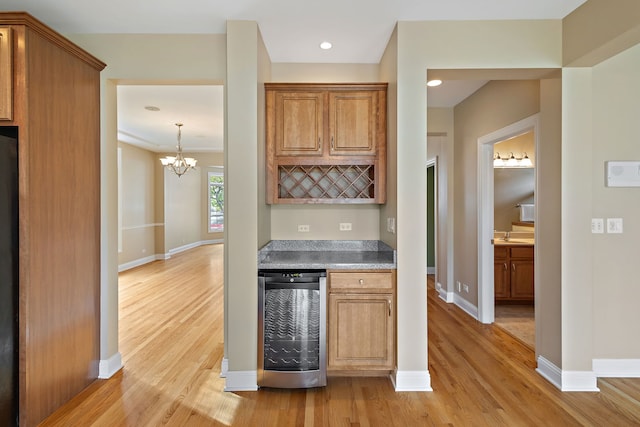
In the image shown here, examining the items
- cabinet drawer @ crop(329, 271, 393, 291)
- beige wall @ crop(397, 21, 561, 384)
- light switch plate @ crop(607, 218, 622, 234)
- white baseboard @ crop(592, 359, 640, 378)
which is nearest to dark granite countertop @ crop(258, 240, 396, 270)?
cabinet drawer @ crop(329, 271, 393, 291)

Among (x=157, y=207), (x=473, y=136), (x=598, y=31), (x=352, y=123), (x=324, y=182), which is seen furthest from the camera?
(x=157, y=207)

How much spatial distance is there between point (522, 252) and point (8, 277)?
201 inches

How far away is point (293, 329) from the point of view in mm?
2496

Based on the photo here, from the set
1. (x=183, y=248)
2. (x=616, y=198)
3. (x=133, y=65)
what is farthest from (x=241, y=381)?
(x=183, y=248)

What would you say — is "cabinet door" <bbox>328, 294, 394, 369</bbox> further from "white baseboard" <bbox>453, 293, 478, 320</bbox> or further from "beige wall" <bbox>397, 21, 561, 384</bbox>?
"white baseboard" <bbox>453, 293, 478, 320</bbox>

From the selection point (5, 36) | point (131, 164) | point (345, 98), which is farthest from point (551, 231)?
point (131, 164)

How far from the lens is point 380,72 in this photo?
321 cm

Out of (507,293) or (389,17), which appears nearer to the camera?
(389,17)

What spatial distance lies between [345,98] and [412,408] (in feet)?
8.08

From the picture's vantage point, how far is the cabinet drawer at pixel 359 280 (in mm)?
2545

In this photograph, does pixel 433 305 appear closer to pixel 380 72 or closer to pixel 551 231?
pixel 551 231

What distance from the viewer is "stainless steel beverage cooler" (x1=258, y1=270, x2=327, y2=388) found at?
8.13ft

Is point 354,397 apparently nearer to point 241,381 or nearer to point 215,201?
point 241,381

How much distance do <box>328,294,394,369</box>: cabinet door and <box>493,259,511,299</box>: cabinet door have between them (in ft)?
8.42
